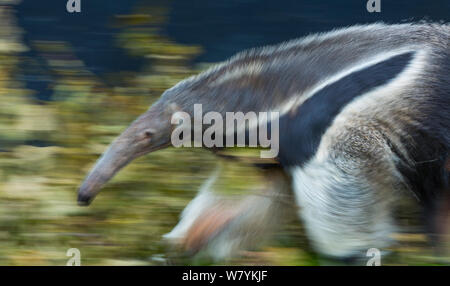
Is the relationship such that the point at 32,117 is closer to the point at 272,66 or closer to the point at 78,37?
the point at 78,37

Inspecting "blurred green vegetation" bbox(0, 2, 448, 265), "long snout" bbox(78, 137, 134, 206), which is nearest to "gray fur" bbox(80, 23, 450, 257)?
"long snout" bbox(78, 137, 134, 206)

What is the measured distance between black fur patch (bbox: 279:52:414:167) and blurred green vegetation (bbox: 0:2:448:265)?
0.54m

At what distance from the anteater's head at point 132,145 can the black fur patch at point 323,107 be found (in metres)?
0.69

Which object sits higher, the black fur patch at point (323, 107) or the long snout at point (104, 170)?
the black fur patch at point (323, 107)

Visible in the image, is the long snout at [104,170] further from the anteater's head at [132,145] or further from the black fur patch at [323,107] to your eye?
the black fur patch at [323,107]

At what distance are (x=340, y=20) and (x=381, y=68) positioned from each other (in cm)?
191

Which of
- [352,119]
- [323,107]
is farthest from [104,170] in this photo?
[352,119]

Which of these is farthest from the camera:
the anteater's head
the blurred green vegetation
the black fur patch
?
the blurred green vegetation

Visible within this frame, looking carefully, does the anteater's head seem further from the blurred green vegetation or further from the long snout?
the blurred green vegetation

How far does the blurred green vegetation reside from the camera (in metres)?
4.79

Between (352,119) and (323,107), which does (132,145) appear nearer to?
(323,107)

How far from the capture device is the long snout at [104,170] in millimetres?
4613

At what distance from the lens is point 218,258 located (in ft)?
15.4

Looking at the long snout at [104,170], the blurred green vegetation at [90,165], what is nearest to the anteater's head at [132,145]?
the long snout at [104,170]
